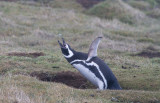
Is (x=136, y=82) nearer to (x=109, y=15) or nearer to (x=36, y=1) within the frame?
(x=109, y=15)

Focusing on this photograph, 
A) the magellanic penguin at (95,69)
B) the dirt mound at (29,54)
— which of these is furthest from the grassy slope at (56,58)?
the magellanic penguin at (95,69)

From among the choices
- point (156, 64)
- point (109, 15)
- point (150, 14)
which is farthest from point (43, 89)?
point (150, 14)

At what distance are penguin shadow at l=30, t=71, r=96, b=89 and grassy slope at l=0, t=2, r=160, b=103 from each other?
0.38 m

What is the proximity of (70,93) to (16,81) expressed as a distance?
147 cm

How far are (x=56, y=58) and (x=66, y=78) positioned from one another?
2488 mm

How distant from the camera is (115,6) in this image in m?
27.3

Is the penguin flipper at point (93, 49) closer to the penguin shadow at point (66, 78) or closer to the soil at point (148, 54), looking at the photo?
the penguin shadow at point (66, 78)

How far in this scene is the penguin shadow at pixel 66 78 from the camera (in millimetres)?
8570

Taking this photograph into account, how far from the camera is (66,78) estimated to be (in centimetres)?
873

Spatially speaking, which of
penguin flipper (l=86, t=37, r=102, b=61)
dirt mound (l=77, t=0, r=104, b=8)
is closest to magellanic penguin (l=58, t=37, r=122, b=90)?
penguin flipper (l=86, t=37, r=102, b=61)

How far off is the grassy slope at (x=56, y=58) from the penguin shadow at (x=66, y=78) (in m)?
0.38

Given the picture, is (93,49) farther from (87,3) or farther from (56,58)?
(87,3)

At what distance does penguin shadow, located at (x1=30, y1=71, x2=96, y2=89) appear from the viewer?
28.1 feet

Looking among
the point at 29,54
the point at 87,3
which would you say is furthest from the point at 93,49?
the point at 87,3
